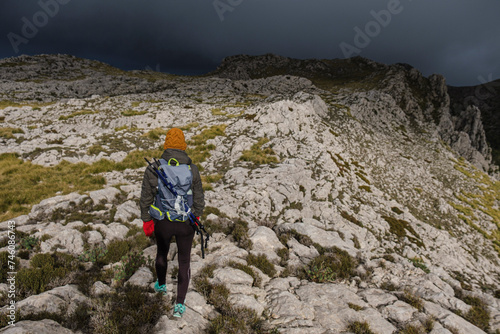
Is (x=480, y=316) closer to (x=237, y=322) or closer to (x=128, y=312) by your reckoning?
(x=237, y=322)

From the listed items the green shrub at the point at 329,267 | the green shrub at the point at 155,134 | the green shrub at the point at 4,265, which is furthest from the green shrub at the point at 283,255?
the green shrub at the point at 155,134

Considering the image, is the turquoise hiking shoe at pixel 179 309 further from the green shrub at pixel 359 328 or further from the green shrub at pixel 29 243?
the green shrub at pixel 29 243

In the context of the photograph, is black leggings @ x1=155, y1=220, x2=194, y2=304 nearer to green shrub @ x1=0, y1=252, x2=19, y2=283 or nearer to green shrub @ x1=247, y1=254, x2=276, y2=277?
green shrub @ x1=247, y1=254, x2=276, y2=277

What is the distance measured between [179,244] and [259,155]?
14636mm

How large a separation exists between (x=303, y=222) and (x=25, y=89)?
98469 millimetres

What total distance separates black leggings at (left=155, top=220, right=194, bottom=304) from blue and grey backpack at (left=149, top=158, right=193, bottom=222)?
0.71ft

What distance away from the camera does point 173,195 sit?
5184 mm

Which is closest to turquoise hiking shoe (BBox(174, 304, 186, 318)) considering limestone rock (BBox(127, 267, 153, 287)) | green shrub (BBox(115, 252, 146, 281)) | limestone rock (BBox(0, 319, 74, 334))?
limestone rock (BBox(127, 267, 153, 287))

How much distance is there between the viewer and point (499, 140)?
142250mm

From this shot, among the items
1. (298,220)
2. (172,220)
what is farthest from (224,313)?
(298,220)

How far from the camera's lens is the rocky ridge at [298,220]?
641 cm

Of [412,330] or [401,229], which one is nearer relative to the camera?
[412,330]

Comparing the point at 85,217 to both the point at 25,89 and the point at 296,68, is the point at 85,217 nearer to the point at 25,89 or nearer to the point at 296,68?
the point at 25,89

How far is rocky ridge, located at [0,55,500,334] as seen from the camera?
21.0ft
